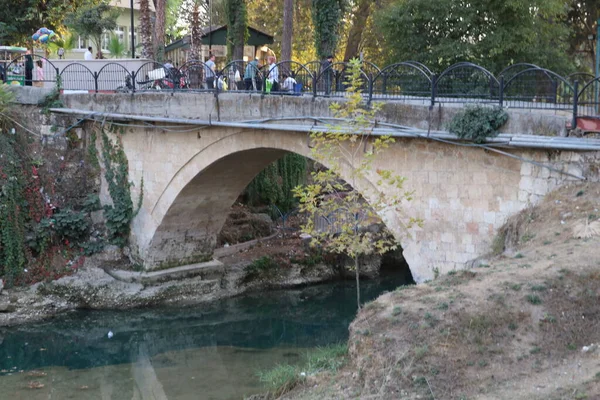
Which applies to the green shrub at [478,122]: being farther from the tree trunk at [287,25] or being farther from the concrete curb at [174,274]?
the tree trunk at [287,25]

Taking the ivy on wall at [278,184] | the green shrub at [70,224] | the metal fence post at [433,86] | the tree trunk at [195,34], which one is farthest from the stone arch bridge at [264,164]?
the tree trunk at [195,34]

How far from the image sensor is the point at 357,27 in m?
29.7

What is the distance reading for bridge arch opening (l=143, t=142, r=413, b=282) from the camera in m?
16.5

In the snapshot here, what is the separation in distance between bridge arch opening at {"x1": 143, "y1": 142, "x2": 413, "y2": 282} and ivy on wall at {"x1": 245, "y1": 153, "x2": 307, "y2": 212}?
3208 millimetres

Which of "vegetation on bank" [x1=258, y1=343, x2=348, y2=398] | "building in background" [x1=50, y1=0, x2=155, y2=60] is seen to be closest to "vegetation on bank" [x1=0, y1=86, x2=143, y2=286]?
"vegetation on bank" [x1=258, y1=343, x2=348, y2=398]

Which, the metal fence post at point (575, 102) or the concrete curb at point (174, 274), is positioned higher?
the metal fence post at point (575, 102)

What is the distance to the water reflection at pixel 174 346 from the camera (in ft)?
42.9

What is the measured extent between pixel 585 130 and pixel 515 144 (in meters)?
0.87

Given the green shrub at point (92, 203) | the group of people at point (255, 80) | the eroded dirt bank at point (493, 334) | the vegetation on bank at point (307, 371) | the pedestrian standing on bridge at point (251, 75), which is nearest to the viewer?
the eroded dirt bank at point (493, 334)

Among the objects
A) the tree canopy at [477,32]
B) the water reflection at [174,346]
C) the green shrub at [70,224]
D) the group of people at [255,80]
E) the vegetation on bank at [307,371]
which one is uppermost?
the tree canopy at [477,32]

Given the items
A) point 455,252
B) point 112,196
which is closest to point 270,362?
point 455,252

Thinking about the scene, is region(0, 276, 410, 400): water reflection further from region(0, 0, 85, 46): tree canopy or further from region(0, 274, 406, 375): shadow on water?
region(0, 0, 85, 46): tree canopy

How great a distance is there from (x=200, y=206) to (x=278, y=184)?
16.4ft

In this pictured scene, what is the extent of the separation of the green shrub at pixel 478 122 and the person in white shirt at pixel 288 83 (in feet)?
13.9
